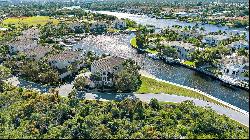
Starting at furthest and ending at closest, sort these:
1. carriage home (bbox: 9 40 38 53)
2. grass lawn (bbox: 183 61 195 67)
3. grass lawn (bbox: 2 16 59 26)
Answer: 1. grass lawn (bbox: 2 16 59 26)
2. carriage home (bbox: 9 40 38 53)
3. grass lawn (bbox: 183 61 195 67)

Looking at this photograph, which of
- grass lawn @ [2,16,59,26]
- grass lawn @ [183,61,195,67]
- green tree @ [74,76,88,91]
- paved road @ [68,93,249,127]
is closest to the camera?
paved road @ [68,93,249,127]

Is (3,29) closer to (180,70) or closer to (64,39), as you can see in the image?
(64,39)

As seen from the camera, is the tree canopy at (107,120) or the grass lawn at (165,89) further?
the grass lawn at (165,89)

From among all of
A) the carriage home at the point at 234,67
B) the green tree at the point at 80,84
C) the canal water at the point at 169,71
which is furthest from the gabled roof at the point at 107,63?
the carriage home at the point at 234,67

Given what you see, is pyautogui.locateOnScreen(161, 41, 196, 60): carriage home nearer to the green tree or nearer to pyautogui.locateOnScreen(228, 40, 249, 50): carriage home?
pyautogui.locateOnScreen(228, 40, 249, 50): carriage home

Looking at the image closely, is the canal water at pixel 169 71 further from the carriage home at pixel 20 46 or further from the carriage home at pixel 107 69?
the carriage home at pixel 20 46

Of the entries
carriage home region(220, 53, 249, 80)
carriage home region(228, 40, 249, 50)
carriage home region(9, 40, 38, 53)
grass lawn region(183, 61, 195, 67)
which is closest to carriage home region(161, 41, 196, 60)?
grass lawn region(183, 61, 195, 67)

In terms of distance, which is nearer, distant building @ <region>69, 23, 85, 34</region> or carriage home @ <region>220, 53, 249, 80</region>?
carriage home @ <region>220, 53, 249, 80</region>

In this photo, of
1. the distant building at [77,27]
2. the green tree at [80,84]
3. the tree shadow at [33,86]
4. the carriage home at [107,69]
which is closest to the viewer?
the green tree at [80,84]
